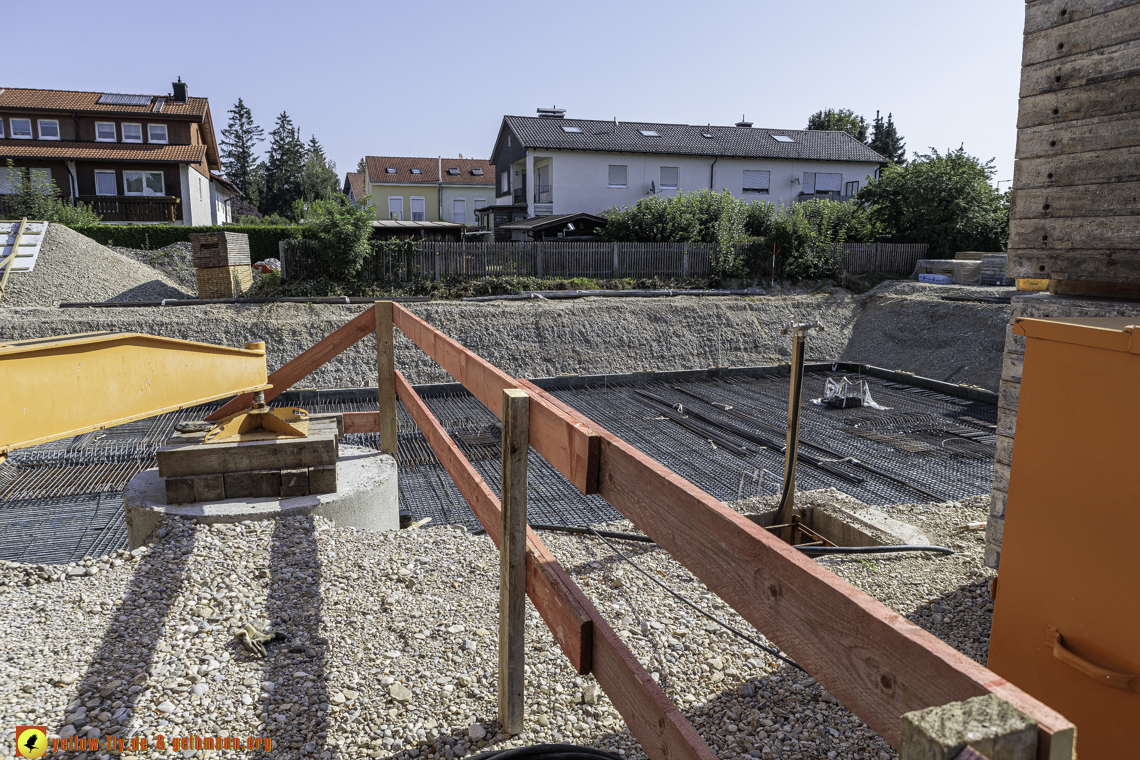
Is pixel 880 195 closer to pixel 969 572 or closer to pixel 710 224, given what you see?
pixel 710 224

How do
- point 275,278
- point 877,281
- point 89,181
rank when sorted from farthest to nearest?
point 89,181, point 877,281, point 275,278

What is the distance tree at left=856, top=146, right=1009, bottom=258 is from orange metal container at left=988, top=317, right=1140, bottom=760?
28.2m

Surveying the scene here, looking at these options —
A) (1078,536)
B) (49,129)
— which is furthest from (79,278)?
(1078,536)

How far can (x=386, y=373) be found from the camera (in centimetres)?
594

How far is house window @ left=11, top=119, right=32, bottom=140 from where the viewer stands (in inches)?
1314

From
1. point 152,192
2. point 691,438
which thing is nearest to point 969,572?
point 691,438

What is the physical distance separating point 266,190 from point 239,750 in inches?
2647

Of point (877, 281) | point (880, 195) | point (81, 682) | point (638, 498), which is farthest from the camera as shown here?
point (880, 195)

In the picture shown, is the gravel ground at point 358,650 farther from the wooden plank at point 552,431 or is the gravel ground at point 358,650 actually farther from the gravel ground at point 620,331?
the gravel ground at point 620,331

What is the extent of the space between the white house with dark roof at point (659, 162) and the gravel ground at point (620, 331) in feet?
46.3

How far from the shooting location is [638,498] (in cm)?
189

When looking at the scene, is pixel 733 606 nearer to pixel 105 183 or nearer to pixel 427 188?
pixel 105 183

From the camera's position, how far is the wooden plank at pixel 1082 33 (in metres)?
4.28

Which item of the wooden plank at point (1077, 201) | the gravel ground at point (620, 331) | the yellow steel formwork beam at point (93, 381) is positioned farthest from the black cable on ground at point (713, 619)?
the gravel ground at point (620, 331)
